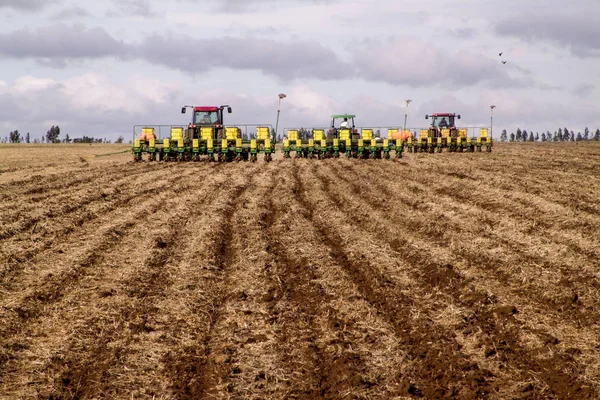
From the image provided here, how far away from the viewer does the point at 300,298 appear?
24.5ft

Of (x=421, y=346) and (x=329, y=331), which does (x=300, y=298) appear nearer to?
(x=329, y=331)

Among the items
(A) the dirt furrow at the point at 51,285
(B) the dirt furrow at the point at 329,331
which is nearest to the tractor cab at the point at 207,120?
(A) the dirt furrow at the point at 51,285

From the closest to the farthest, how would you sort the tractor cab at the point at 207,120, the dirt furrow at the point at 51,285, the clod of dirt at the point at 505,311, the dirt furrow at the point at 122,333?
the dirt furrow at the point at 122,333, the dirt furrow at the point at 51,285, the clod of dirt at the point at 505,311, the tractor cab at the point at 207,120

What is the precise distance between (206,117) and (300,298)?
25381 mm

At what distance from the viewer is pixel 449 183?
18.8m

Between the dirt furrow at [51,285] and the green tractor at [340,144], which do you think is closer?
the dirt furrow at [51,285]

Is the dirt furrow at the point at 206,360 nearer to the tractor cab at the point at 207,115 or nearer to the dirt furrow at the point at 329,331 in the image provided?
the dirt furrow at the point at 329,331

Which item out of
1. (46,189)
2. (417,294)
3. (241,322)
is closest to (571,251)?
(417,294)

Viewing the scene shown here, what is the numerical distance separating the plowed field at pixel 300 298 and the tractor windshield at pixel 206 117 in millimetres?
16856

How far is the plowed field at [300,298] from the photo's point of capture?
5312mm

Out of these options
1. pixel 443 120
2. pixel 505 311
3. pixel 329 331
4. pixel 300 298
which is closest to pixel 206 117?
pixel 443 120

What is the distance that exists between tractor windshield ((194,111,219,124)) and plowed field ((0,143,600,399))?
16.9 meters

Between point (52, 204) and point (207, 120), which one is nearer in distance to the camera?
point (52, 204)

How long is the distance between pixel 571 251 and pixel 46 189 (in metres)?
13.7
